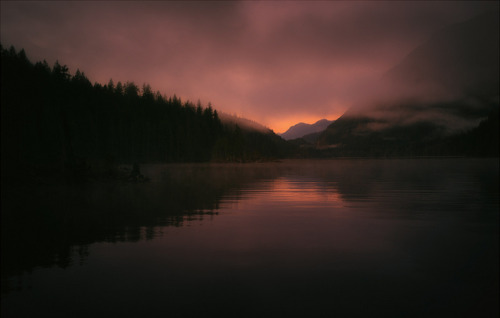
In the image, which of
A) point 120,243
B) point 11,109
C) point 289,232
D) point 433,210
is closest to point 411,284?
point 289,232

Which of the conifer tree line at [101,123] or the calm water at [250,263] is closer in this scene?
the calm water at [250,263]

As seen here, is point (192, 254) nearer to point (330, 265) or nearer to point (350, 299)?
point (330, 265)

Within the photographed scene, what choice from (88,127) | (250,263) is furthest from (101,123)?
(250,263)

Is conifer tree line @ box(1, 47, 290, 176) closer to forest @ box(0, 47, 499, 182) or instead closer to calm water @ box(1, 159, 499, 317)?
forest @ box(0, 47, 499, 182)

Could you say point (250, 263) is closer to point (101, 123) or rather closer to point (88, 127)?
point (88, 127)

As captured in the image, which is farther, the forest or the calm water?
the forest

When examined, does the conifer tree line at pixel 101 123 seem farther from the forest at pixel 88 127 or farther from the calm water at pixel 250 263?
the calm water at pixel 250 263

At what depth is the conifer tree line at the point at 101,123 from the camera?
1387 inches

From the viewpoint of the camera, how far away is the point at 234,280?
8.71 meters

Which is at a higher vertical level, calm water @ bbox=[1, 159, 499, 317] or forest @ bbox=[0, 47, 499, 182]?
forest @ bbox=[0, 47, 499, 182]

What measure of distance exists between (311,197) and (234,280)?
1873 cm

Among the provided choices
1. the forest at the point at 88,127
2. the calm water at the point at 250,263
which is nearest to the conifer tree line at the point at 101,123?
the forest at the point at 88,127

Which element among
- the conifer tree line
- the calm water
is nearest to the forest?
the conifer tree line

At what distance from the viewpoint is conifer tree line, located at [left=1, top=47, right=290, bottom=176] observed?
35.2 meters
